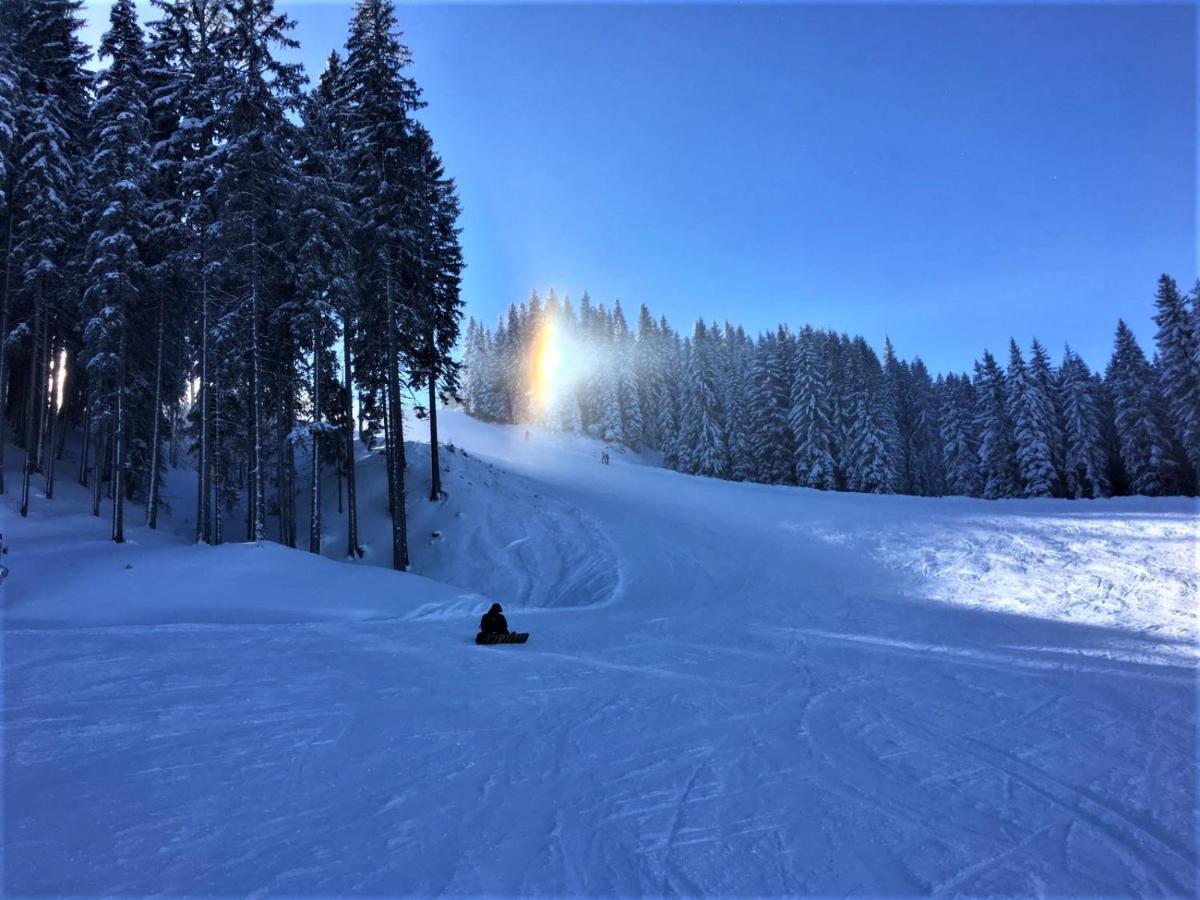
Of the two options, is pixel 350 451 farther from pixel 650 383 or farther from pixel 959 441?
pixel 650 383

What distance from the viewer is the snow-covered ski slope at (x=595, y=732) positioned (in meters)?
4.17

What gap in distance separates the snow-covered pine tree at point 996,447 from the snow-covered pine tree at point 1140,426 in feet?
24.5

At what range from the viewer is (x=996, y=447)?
51.2 meters

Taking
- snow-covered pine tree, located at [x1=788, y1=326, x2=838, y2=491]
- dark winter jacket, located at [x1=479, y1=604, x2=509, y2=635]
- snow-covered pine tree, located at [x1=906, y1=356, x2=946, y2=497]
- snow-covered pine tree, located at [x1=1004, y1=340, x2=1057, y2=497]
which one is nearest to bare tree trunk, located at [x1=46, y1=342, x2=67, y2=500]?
dark winter jacket, located at [x1=479, y1=604, x2=509, y2=635]

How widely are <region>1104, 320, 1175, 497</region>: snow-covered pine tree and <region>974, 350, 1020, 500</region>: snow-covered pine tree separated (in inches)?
293

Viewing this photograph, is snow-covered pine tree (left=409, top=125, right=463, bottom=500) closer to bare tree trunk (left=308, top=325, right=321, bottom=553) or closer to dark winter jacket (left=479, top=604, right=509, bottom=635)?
bare tree trunk (left=308, top=325, right=321, bottom=553)

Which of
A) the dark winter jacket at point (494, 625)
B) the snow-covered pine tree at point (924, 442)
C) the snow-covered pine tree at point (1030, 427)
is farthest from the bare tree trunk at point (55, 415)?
the snow-covered pine tree at point (924, 442)

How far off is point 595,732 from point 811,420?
48.4 m

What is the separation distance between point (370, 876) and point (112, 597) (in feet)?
41.7

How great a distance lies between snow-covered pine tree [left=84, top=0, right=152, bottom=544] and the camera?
1827cm

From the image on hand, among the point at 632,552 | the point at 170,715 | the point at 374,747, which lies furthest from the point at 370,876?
the point at 632,552

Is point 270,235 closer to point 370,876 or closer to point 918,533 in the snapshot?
point 370,876

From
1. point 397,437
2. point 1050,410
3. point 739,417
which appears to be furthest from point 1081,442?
point 397,437

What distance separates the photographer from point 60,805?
464 centimetres
